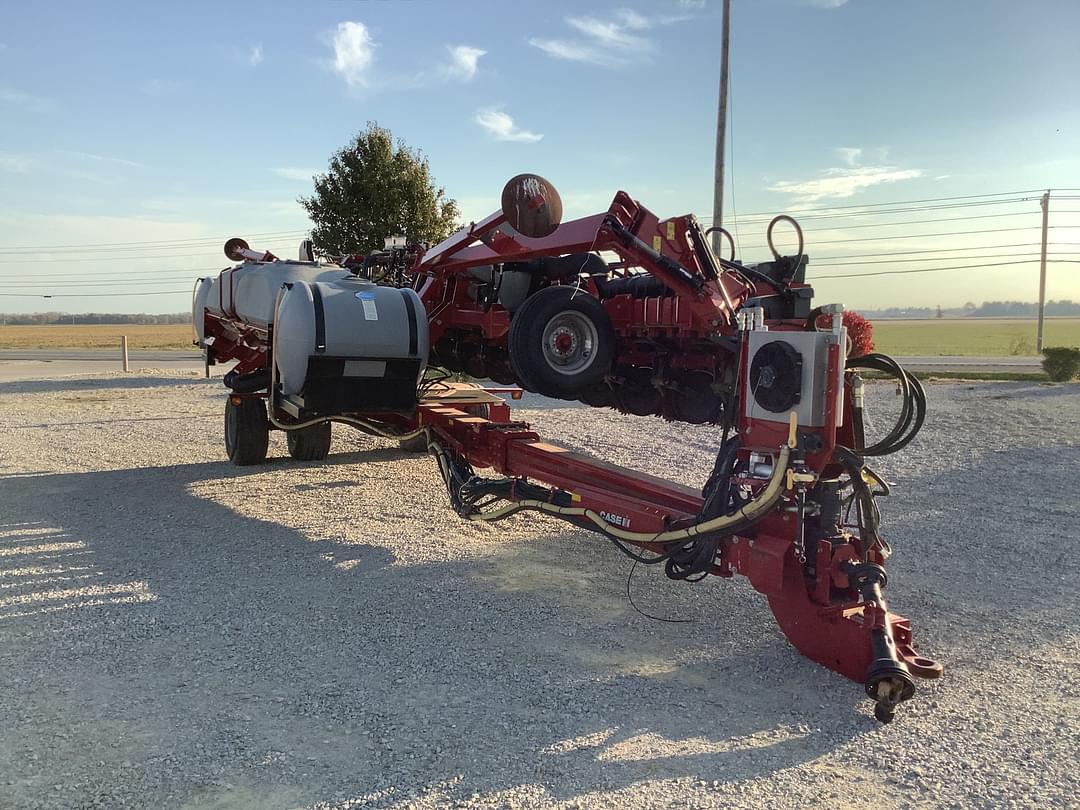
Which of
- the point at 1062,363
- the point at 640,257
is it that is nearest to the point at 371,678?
the point at 640,257

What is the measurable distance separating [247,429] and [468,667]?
6.00m

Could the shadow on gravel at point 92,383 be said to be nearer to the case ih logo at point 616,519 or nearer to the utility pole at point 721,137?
the utility pole at point 721,137

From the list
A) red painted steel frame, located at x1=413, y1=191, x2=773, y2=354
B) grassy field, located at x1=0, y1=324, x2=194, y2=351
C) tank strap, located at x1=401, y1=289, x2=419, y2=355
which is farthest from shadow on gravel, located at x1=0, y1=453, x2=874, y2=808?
grassy field, located at x1=0, y1=324, x2=194, y2=351

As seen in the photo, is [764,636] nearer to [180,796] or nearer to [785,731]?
[785,731]

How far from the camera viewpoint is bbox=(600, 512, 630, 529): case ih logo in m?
4.65

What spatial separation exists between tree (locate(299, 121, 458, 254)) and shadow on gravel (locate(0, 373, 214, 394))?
447cm

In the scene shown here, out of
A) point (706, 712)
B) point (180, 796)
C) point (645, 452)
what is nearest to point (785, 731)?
point (706, 712)

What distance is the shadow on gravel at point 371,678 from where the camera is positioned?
10.4ft

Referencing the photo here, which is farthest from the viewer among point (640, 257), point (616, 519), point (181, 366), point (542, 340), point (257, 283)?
point (181, 366)

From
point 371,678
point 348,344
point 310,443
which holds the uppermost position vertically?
point 348,344

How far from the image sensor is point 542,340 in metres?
5.25

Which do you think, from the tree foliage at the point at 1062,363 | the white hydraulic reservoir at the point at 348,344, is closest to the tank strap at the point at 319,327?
the white hydraulic reservoir at the point at 348,344

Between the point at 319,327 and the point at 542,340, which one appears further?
the point at 319,327

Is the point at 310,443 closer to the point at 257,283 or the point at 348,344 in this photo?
the point at 257,283
